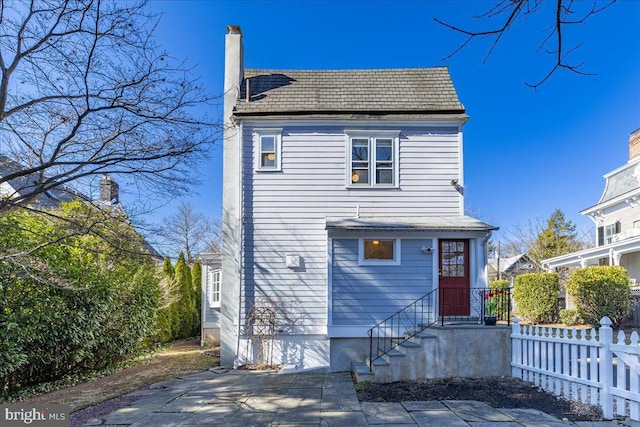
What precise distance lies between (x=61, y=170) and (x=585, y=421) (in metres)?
8.17

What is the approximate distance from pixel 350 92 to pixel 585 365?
775 centimetres

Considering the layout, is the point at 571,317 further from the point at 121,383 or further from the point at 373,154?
the point at 121,383

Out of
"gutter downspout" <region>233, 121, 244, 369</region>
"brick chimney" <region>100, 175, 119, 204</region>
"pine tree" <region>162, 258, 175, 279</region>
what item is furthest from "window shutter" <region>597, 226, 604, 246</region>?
"brick chimney" <region>100, 175, 119, 204</region>

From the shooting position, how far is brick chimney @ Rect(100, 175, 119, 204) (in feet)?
19.5

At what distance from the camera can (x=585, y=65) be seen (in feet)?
9.94

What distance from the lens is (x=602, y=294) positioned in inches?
432

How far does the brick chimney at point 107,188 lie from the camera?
234 inches

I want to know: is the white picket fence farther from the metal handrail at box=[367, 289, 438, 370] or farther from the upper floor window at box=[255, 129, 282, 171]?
the upper floor window at box=[255, 129, 282, 171]

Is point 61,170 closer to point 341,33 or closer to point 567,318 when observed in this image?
point 341,33

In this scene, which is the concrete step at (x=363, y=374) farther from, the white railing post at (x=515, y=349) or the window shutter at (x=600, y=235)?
the window shutter at (x=600, y=235)

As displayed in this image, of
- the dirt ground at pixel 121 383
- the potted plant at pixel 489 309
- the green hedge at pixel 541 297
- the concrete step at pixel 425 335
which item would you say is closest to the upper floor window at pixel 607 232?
the green hedge at pixel 541 297

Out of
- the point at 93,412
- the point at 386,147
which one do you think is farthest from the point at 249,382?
the point at 386,147

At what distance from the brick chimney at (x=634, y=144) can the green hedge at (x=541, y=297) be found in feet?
37.3

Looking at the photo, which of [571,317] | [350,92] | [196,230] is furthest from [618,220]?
[196,230]
